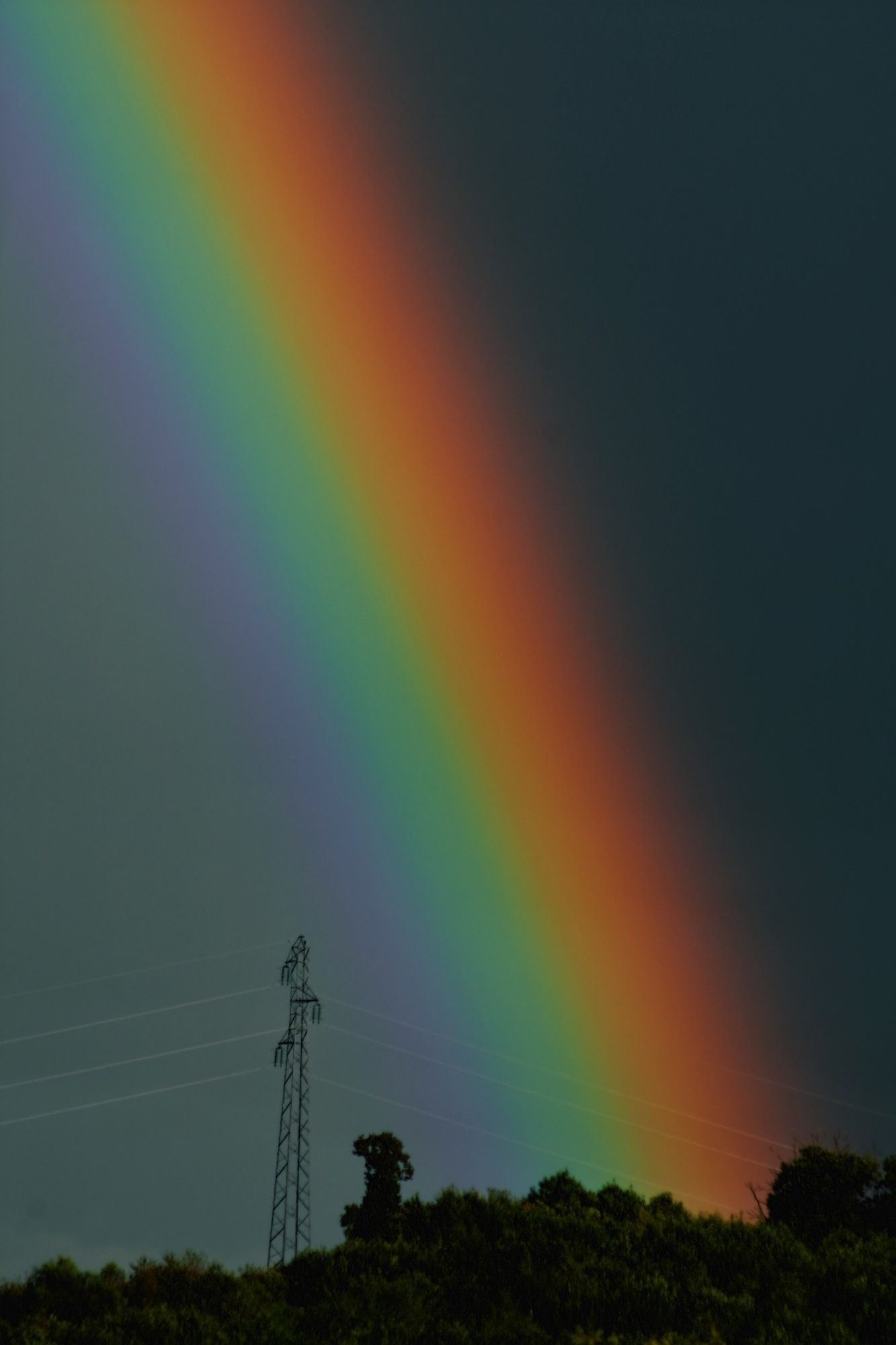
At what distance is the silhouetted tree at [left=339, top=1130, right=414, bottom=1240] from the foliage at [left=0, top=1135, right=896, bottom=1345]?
7443mm

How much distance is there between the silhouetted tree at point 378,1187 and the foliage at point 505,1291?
744 cm

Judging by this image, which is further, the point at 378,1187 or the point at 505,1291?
the point at 378,1187

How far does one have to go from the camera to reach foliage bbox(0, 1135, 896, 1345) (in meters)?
40.5

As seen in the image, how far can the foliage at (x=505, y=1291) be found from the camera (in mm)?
40500

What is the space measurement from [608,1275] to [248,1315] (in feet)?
42.2

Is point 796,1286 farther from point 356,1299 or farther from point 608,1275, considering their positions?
point 356,1299

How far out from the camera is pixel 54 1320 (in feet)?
144

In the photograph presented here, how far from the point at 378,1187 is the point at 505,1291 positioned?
23.5m

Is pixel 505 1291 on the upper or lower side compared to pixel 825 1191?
lower

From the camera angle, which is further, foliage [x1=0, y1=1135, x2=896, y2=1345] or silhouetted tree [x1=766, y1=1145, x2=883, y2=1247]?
silhouetted tree [x1=766, y1=1145, x2=883, y2=1247]

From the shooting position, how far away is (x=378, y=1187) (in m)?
66.4

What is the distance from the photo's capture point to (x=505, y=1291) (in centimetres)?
4422

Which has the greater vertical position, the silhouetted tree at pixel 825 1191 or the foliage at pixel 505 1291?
the silhouetted tree at pixel 825 1191

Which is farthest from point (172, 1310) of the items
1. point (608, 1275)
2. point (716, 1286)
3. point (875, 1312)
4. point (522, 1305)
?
point (875, 1312)
